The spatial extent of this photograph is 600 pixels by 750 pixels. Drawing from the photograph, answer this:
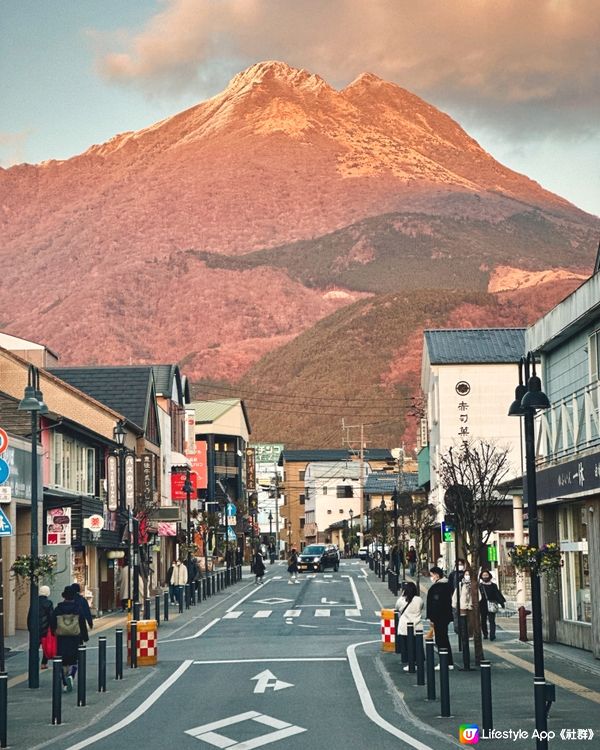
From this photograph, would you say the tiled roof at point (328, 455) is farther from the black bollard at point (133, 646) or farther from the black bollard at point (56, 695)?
the black bollard at point (56, 695)

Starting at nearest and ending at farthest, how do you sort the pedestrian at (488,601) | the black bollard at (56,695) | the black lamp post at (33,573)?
1. the black bollard at (56,695)
2. the black lamp post at (33,573)
3. the pedestrian at (488,601)

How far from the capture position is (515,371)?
72.5m

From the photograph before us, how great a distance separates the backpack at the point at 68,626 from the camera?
22578 millimetres

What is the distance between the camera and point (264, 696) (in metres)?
21.4

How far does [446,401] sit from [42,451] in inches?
1368

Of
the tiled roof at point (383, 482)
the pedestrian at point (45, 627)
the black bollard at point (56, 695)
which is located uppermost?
the tiled roof at point (383, 482)

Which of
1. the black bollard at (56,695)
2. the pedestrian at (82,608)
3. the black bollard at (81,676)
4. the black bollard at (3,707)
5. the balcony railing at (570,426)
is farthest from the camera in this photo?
the balcony railing at (570,426)

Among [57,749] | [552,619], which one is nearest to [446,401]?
[552,619]

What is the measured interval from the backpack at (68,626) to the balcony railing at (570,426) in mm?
10971

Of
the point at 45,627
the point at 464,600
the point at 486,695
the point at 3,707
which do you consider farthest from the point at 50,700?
the point at 464,600

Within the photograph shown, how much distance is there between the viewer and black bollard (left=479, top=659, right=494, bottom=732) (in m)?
16.1

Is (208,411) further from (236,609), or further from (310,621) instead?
(310,621)

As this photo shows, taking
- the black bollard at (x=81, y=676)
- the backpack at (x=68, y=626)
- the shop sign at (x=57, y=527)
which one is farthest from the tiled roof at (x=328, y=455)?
the black bollard at (x=81, y=676)

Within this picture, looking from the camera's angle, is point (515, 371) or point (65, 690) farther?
point (515, 371)
